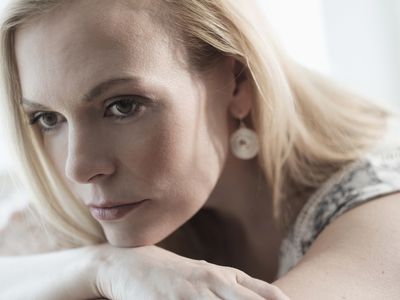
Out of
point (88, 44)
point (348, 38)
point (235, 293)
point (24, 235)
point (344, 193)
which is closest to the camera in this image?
point (235, 293)

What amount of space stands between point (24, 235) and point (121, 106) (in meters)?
0.56

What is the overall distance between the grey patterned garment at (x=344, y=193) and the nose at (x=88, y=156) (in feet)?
1.50

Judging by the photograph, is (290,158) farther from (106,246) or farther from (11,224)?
(11,224)

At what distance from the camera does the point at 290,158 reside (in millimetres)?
1459

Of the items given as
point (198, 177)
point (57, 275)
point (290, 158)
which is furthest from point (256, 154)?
point (57, 275)

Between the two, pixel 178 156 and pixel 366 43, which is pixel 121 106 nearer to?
pixel 178 156

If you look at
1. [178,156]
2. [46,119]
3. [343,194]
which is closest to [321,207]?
[343,194]

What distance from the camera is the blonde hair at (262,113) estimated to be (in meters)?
1.21

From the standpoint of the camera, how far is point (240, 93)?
4.40ft

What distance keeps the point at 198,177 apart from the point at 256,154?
24 centimetres

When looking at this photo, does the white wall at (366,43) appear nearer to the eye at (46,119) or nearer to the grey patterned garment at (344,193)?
the grey patterned garment at (344,193)

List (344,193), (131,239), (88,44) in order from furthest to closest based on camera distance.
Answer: (344,193) < (131,239) < (88,44)

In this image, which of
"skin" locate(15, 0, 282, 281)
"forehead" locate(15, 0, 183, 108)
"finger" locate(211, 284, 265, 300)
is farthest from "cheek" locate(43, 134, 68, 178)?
"finger" locate(211, 284, 265, 300)

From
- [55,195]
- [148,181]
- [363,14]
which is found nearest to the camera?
[148,181]
